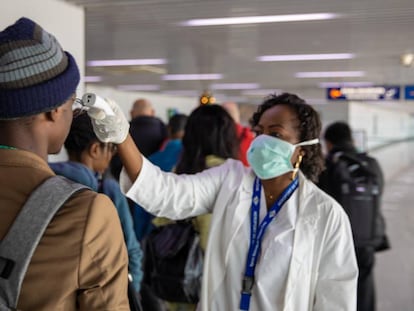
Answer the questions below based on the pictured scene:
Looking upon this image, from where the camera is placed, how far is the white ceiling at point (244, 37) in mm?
3969

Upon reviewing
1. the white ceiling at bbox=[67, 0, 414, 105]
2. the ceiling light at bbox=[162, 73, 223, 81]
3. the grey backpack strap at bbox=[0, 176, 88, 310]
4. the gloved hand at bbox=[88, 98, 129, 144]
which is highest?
the white ceiling at bbox=[67, 0, 414, 105]

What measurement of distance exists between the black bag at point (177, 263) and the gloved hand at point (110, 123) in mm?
1119

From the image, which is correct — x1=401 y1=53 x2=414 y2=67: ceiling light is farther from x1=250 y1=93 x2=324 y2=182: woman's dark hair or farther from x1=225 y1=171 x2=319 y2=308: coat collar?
x1=225 y1=171 x2=319 y2=308: coat collar

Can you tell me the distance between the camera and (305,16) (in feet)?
14.4

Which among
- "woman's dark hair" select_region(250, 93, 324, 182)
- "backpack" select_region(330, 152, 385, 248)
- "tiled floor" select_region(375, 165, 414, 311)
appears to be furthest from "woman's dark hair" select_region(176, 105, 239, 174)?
"tiled floor" select_region(375, 165, 414, 311)

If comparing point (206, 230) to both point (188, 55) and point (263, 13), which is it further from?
point (188, 55)

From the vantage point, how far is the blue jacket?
254 cm

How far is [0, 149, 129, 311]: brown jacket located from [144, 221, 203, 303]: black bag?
5.40ft

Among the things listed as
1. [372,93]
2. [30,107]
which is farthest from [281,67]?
[30,107]

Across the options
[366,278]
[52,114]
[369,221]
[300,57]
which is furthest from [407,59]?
[52,114]

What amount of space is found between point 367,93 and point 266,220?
795 centimetres

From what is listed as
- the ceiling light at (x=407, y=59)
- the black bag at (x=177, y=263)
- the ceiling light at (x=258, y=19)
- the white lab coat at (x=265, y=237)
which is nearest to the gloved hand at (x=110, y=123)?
the white lab coat at (x=265, y=237)

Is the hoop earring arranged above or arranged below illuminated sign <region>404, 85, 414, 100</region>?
below

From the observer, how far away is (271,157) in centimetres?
226
